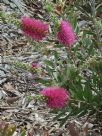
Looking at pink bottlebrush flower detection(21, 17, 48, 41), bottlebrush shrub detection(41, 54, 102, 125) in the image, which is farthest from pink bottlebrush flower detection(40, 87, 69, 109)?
bottlebrush shrub detection(41, 54, 102, 125)

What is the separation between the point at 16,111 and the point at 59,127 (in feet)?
1.14

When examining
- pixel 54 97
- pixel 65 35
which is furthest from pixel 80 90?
pixel 54 97

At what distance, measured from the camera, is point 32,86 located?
11.3 ft

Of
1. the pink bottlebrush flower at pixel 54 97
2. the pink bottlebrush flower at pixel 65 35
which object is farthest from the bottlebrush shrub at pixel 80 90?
the pink bottlebrush flower at pixel 54 97

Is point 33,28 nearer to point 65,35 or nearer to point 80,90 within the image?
point 65,35

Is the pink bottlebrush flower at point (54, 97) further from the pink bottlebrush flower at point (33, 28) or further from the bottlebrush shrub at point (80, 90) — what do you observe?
the bottlebrush shrub at point (80, 90)

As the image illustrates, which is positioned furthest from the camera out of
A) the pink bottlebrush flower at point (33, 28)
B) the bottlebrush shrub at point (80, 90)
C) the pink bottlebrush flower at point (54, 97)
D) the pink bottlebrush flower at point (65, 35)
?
the bottlebrush shrub at point (80, 90)

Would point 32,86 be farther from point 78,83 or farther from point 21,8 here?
point 21,8

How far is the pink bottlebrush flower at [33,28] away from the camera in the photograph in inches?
85.0

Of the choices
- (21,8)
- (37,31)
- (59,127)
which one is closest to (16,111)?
(59,127)

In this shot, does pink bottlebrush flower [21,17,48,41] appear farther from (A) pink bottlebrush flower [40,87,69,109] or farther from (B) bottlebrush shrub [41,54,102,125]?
(B) bottlebrush shrub [41,54,102,125]

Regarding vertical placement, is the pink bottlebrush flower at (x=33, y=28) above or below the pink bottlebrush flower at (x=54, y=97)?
above

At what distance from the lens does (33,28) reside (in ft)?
7.18

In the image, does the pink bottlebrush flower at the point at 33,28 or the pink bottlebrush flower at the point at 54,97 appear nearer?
the pink bottlebrush flower at the point at 54,97
